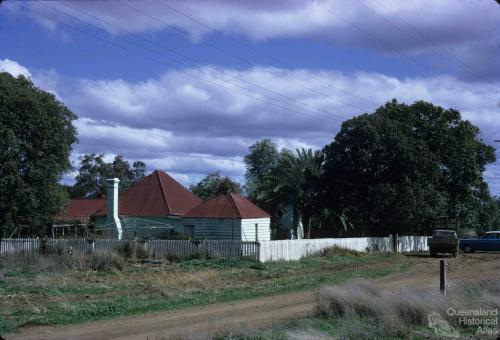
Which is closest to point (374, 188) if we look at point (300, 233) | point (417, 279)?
point (300, 233)

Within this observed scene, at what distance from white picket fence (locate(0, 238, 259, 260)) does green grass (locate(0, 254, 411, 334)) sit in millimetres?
2181

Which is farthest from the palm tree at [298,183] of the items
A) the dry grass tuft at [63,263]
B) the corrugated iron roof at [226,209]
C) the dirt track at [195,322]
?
the dirt track at [195,322]

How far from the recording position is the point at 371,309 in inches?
482

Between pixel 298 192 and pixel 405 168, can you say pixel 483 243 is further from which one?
pixel 298 192

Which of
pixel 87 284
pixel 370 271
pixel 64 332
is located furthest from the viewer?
pixel 370 271

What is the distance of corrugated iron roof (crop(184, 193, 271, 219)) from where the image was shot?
40.4 m

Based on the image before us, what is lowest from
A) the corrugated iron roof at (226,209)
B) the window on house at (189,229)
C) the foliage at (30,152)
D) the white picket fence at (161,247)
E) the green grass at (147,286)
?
the green grass at (147,286)

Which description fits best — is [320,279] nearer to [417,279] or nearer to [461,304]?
[417,279]

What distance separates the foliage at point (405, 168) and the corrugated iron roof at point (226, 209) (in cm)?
954

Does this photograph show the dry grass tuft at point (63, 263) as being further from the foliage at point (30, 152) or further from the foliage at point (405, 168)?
the foliage at point (405, 168)

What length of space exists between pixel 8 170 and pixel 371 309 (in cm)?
2837

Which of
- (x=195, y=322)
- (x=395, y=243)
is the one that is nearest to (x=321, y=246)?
(x=395, y=243)

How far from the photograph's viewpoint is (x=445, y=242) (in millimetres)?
38219

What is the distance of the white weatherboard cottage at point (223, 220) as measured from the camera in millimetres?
40406
